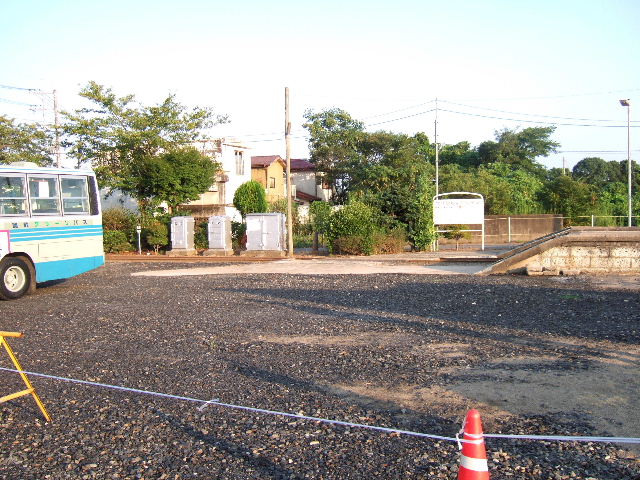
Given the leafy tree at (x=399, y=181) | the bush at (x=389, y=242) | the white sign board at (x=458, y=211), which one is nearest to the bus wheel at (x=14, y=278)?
the bush at (x=389, y=242)

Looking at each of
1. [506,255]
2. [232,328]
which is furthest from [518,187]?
[232,328]

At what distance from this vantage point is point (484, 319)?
34.8ft

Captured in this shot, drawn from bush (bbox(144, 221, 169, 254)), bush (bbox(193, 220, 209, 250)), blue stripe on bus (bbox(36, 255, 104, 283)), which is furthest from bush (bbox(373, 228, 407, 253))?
blue stripe on bus (bbox(36, 255, 104, 283))

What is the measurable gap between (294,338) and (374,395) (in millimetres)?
3086

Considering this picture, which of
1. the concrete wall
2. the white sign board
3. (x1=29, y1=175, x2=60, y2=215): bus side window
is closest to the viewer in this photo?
(x1=29, y1=175, x2=60, y2=215): bus side window

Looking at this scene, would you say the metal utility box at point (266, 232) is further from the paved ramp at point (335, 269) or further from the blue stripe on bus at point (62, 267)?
the blue stripe on bus at point (62, 267)

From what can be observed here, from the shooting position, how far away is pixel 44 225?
1512 centimetres

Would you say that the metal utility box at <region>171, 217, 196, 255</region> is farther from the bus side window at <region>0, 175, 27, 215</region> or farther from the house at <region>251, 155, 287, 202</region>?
the house at <region>251, 155, 287, 202</region>

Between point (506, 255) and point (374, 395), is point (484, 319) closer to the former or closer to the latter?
point (374, 395)

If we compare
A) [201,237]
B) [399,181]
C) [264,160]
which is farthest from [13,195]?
[264,160]

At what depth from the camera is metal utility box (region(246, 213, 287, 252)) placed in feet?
90.3

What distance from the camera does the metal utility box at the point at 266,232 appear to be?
27.5 m

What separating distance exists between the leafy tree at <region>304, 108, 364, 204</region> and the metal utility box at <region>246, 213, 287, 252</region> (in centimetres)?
2107

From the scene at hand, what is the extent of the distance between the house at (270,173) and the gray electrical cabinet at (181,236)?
21.8 metres
